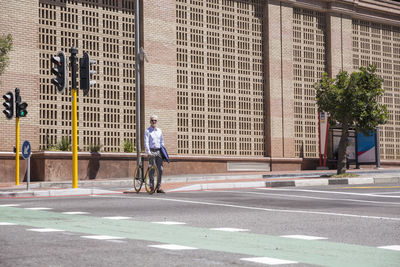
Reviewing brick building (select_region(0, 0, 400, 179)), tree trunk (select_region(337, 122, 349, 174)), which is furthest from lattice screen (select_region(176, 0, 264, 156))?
tree trunk (select_region(337, 122, 349, 174))

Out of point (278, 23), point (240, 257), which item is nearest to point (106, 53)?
point (278, 23)

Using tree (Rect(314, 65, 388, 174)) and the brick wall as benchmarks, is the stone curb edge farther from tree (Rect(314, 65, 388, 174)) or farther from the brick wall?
the brick wall

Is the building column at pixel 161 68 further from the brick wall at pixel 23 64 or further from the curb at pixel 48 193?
the curb at pixel 48 193

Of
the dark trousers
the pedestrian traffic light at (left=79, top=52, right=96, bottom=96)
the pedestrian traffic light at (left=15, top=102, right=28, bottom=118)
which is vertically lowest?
the dark trousers

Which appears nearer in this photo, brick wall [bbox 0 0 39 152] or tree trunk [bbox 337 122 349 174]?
brick wall [bbox 0 0 39 152]

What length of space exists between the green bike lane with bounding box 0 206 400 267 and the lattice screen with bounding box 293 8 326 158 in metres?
23.5

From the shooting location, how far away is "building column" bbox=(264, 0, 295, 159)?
30.8m

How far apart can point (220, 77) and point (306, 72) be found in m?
5.82

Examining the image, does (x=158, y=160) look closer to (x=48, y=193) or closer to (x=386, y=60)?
(x=48, y=193)

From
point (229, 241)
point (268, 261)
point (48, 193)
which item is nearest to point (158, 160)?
point (48, 193)

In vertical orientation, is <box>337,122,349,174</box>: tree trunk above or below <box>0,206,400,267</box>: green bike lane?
above

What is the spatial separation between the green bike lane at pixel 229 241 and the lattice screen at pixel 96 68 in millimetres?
15017

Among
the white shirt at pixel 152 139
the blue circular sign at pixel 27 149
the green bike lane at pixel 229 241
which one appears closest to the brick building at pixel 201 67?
the blue circular sign at pixel 27 149

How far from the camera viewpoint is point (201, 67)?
94.6 feet
